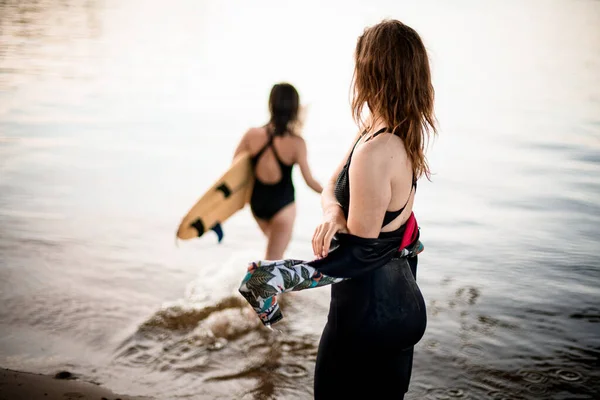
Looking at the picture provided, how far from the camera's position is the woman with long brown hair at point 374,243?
2.04m

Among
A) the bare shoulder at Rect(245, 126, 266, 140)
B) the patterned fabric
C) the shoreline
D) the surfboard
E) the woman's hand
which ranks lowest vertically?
the shoreline

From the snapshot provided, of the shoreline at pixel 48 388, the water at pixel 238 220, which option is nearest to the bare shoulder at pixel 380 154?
the water at pixel 238 220

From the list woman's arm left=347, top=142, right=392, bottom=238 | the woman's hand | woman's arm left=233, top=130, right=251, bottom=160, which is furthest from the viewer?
woman's arm left=233, top=130, right=251, bottom=160

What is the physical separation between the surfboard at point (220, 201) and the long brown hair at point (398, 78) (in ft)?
10.2

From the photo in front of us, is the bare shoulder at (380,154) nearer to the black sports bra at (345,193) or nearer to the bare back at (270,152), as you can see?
the black sports bra at (345,193)

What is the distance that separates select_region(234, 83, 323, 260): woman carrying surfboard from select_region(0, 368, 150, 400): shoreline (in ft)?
6.33

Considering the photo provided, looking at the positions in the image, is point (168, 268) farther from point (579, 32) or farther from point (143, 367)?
point (579, 32)

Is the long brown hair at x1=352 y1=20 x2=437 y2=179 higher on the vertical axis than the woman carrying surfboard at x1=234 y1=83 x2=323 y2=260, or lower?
higher

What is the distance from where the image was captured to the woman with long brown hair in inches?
80.2

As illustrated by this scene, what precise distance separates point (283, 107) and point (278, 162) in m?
0.47

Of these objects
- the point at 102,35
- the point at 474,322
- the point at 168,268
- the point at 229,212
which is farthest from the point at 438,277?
the point at 102,35

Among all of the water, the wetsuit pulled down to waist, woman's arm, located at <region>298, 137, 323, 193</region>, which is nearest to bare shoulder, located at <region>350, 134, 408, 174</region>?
the wetsuit pulled down to waist

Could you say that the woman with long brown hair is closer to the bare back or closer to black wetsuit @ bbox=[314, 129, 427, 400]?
black wetsuit @ bbox=[314, 129, 427, 400]

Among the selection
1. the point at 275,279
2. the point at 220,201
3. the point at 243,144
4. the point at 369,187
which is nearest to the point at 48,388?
the point at 220,201
